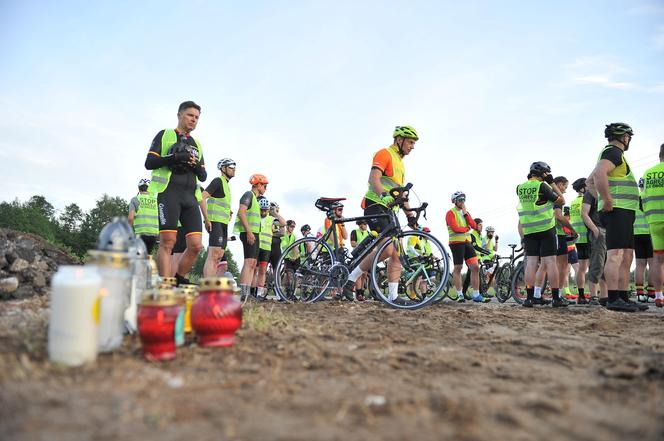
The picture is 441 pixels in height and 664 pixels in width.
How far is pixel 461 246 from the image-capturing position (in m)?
9.66

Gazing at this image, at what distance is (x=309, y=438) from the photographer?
1.51 meters

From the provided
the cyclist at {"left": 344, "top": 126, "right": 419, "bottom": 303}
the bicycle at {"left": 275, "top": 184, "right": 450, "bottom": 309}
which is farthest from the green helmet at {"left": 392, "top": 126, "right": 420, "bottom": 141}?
the bicycle at {"left": 275, "top": 184, "right": 450, "bottom": 309}

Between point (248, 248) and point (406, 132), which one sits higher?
point (406, 132)

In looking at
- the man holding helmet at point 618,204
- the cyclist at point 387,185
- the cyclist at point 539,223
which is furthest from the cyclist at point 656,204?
the cyclist at point 387,185

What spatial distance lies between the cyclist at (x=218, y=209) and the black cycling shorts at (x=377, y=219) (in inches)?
101

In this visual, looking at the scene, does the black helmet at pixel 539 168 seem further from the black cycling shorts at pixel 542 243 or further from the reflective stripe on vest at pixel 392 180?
the reflective stripe on vest at pixel 392 180

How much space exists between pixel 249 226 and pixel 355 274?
262 centimetres

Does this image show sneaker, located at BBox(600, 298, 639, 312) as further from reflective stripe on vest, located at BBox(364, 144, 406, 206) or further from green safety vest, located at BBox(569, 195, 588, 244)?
reflective stripe on vest, located at BBox(364, 144, 406, 206)

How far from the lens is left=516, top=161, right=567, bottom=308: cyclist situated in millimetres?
7324

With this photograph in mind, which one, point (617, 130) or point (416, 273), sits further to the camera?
point (416, 273)

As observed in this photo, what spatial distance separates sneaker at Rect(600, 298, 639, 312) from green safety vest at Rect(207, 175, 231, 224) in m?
5.70

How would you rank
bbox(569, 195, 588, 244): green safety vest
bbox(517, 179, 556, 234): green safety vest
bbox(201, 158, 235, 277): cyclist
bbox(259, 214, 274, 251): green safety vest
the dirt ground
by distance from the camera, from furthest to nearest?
1. bbox(259, 214, 274, 251): green safety vest
2. bbox(569, 195, 588, 244): green safety vest
3. bbox(201, 158, 235, 277): cyclist
4. bbox(517, 179, 556, 234): green safety vest
5. the dirt ground

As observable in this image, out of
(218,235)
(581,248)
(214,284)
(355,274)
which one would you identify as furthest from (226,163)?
(581,248)

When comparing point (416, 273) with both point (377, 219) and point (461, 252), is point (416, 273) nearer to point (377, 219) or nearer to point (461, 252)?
point (377, 219)
